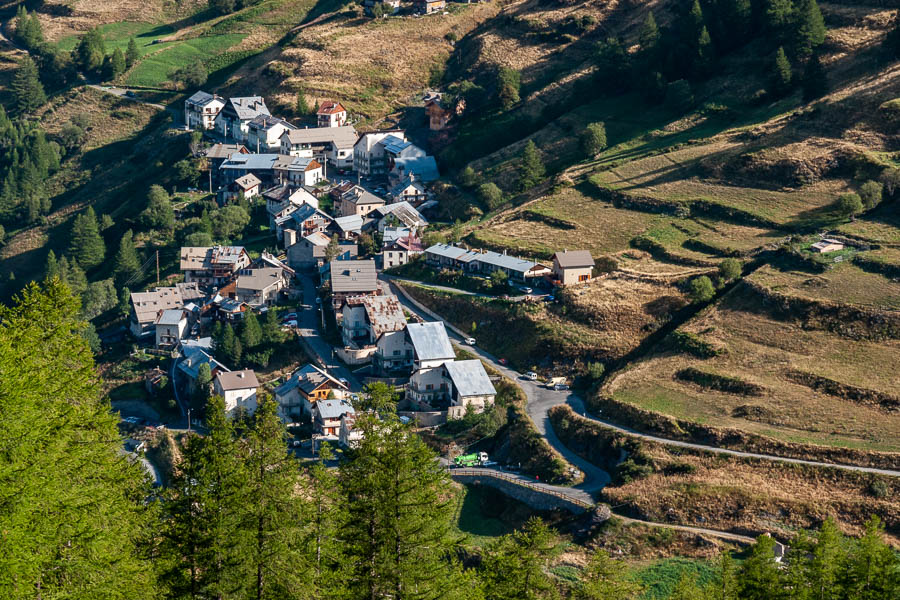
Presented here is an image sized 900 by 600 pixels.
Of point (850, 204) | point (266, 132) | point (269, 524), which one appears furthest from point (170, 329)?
point (269, 524)

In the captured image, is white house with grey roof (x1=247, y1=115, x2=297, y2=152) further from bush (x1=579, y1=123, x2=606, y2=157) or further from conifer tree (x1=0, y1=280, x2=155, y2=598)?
conifer tree (x1=0, y1=280, x2=155, y2=598)

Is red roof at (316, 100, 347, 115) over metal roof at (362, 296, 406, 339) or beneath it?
over

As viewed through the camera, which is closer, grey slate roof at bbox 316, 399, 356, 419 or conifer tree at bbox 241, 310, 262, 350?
grey slate roof at bbox 316, 399, 356, 419

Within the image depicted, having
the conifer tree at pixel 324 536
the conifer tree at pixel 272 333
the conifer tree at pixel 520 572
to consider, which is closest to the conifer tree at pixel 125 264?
the conifer tree at pixel 272 333

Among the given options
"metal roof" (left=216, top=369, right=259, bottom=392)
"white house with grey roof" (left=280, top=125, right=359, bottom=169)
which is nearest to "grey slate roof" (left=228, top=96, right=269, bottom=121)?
"white house with grey roof" (left=280, top=125, right=359, bottom=169)

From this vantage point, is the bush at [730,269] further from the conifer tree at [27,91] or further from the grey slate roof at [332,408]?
the conifer tree at [27,91]

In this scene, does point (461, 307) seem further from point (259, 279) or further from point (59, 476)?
point (59, 476)

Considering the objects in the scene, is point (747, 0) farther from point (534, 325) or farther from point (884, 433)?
point (884, 433)
